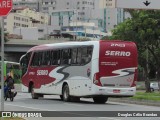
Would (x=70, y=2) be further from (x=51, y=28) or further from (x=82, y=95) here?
(x=82, y=95)

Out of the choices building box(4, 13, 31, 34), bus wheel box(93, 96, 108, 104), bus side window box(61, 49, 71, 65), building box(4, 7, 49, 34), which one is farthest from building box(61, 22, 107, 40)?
bus side window box(61, 49, 71, 65)

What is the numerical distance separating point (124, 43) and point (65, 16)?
507 ft

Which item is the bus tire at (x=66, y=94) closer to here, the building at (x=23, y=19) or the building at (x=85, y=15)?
the building at (x=23, y=19)

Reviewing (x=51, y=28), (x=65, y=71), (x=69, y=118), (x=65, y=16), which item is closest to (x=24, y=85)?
(x=65, y=71)

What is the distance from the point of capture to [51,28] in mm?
169250

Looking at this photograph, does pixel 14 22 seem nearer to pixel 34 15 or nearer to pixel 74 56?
pixel 34 15

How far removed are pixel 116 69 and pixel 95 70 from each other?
1189mm

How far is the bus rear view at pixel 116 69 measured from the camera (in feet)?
86.9

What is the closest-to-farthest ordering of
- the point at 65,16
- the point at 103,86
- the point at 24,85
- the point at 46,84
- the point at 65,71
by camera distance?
1. the point at 103,86
2. the point at 65,71
3. the point at 46,84
4. the point at 24,85
5. the point at 65,16

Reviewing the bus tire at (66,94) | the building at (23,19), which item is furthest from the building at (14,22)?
the bus tire at (66,94)

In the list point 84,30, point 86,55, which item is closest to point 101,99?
point 86,55

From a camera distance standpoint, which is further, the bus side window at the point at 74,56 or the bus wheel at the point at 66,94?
the bus wheel at the point at 66,94

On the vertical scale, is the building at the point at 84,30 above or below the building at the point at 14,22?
below

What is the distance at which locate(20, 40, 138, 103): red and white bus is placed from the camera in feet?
86.9
